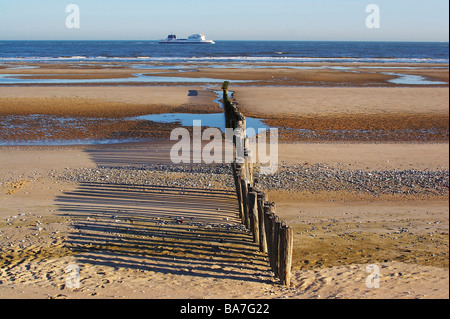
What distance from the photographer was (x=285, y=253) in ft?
20.3

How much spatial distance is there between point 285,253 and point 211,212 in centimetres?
333

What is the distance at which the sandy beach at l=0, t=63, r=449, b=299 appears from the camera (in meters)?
6.26

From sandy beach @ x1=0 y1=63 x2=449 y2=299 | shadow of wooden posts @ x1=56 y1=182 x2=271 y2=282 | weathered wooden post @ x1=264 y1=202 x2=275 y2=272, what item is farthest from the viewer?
shadow of wooden posts @ x1=56 y1=182 x2=271 y2=282

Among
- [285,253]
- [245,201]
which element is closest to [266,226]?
[285,253]

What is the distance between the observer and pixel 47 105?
2339 centimetres

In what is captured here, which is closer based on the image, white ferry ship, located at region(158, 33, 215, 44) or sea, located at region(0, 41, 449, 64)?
sea, located at region(0, 41, 449, 64)

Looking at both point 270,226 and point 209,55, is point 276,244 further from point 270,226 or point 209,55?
point 209,55

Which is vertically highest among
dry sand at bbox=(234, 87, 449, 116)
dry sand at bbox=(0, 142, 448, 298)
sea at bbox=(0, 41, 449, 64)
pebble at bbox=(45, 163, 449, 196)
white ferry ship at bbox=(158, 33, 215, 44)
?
white ferry ship at bbox=(158, 33, 215, 44)

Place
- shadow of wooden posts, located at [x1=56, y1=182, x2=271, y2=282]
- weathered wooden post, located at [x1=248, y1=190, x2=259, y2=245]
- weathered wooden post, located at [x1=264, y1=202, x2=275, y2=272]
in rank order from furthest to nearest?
weathered wooden post, located at [x1=248, y1=190, x2=259, y2=245]
shadow of wooden posts, located at [x1=56, y1=182, x2=271, y2=282]
weathered wooden post, located at [x1=264, y1=202, x2=275, y2=272]

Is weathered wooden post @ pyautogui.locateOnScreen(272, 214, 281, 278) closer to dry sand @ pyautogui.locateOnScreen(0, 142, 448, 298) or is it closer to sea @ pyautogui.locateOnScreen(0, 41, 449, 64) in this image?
dry sand @ pyautogui.locateOnScreen(0, 142, 448, 298)

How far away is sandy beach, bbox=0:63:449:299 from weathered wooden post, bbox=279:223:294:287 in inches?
6.0

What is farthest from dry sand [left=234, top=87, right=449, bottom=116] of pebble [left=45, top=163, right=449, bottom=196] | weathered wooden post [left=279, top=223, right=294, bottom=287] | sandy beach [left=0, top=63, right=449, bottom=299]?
weathered wooden post [left=279, top=223, right=294, bottom=287]
